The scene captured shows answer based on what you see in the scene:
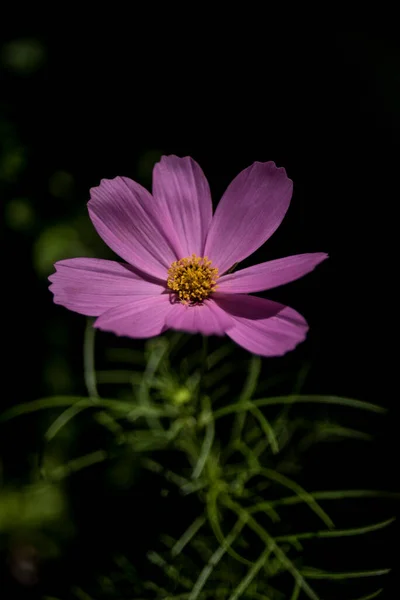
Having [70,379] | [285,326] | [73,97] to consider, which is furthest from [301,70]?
[285,326]

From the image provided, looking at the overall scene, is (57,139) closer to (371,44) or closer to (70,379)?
(70,379)

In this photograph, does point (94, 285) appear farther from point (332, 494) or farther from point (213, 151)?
point (213, 151)

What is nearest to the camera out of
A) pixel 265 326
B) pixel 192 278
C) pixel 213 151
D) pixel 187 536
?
pixel 265 326

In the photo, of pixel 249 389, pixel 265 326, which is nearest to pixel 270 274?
pixel 265 326

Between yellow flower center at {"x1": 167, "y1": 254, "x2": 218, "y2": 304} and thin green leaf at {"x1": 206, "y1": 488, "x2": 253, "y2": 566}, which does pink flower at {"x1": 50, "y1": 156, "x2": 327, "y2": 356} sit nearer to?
yellow flower center at {"x1": 167, "y1": 254, "x2": 218, "y2": 304}

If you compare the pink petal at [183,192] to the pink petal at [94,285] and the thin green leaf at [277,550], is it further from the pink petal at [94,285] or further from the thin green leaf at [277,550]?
the thin green leaf at [277,550]

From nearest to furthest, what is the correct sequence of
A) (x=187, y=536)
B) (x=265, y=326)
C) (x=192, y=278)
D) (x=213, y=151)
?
(x=265, y=326), (x=192, y=278), (x=187, y=536), (x=213, y=151)
